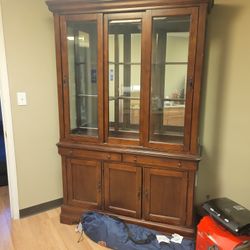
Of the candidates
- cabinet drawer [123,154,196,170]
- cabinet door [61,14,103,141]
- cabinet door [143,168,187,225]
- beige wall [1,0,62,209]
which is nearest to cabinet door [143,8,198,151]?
cabinet drawer [123,154,196,170]

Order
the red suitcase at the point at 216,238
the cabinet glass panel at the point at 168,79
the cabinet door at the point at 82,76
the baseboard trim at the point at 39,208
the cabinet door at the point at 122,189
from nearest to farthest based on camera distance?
the red suitcase at the point at 216,238 < the cabinet glass panel at the point at 168,79 < the cabinet door at the point at 82,76 < the cabinet door at the point at 122,189 < the baseboard trim at the point at 39,208

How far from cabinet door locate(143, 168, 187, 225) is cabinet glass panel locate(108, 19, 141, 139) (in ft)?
1.34

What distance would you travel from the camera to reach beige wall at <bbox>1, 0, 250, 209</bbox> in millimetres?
2186

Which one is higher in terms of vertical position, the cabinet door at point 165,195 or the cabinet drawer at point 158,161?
the cabinet drawer at point 158,161

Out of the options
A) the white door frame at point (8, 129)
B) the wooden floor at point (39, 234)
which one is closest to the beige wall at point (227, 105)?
the wooden floor at point (39, 234)

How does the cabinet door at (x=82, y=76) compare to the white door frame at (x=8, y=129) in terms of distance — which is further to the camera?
the white door frame at (x=8, y=129)

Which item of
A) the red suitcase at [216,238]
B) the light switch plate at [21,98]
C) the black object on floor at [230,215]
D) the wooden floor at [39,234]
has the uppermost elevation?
the light switch plate at [21,98]

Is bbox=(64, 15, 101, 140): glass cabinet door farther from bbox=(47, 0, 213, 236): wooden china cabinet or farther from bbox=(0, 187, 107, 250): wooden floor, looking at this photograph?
bbox=(0, 187, 107, 250): wooden floor

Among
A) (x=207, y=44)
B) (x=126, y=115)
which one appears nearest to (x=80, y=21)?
(x=126, y=115)

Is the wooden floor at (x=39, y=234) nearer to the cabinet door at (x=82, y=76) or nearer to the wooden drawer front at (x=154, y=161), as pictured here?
the wooden drawer front at (x=154, y=161)

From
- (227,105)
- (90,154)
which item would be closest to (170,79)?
(227,105)

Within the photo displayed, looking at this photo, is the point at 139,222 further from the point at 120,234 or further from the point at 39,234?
the point at 39,234

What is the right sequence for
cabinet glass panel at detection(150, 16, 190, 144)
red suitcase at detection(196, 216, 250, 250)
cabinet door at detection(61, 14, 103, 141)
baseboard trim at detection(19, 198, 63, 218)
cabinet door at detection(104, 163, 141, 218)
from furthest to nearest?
baseboard trim at detection(19, 198, 63, 218) < cabinet door at detection(104, 163, 141, 218) < cabinet door at detection(61, 14, 103, 141) < cabinet glass panel at detection(150, 16, 190, 144) < red suitcase at detection(196, 216, 250, 250)

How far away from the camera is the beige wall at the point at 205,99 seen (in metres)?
→ 2.19
